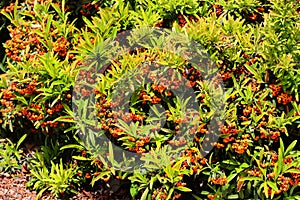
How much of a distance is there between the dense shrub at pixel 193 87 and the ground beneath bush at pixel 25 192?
3.4 inches

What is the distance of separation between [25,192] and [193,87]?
1.80 m

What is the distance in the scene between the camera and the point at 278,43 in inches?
186

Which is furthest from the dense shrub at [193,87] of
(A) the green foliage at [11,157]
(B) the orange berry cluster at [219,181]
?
(A) the green foliage at [11,157]

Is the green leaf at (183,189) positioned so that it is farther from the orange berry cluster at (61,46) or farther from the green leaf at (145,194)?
the orange berry cluster at (61,46)

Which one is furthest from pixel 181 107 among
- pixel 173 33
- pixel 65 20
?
pixel 65 20

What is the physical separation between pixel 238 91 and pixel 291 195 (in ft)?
3.06

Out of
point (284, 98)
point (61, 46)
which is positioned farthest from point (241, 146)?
point (61, 46)

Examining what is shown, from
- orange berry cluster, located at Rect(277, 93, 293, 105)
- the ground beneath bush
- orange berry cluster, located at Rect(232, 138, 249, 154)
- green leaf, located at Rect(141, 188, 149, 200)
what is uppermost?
orange berry cluster, located at Rect(277, 93, 293, 105)

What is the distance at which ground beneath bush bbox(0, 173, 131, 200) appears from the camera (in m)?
5.26

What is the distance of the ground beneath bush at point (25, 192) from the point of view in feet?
17.3

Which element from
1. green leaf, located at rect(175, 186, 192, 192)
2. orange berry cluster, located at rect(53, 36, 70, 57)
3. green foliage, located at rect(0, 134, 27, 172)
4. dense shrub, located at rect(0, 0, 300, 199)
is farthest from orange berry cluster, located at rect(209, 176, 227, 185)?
green foliage, located at rect(0, 134, 27, 172)

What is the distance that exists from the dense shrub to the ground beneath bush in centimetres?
9

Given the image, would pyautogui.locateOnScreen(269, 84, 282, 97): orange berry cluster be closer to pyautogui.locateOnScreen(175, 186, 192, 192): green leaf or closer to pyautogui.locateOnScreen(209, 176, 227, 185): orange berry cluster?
pyautogui.locateOnScreen(209, 176, 227, 185): orange berry cluster

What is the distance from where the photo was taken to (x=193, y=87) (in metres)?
4.81
